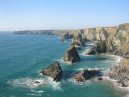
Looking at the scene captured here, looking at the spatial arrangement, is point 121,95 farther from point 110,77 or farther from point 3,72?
point 3,72

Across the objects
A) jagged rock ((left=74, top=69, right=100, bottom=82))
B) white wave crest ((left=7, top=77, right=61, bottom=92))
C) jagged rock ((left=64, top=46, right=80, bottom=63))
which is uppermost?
jagged rock ((left=64, top=46, right=80, bottom=63))

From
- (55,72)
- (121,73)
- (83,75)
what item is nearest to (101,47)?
(121,73)

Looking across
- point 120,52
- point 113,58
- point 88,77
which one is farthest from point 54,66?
point 120,52

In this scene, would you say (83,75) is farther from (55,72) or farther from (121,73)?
(121,73)

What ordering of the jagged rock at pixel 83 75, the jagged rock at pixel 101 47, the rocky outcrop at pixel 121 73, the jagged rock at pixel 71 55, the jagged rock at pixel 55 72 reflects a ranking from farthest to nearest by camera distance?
the jagged rock at pixel 101 47
the jagged rock at pixel 71 55
the jagged rock at pixel 55 72
the jagged rock at pixel 83 75
the rocky outcrop at pixel 121 73

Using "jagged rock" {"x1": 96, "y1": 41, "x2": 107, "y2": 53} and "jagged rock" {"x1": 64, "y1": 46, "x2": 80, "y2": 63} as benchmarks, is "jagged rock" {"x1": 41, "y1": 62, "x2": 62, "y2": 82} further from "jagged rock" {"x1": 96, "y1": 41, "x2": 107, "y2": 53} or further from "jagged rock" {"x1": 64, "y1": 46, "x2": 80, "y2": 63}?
"jagged rock" {"x1": 96, "y1": 41, "x2": 107, "y2": 53}

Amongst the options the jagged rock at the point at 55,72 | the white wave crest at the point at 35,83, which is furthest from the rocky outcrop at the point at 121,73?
the white wave crest at the point at 35,83

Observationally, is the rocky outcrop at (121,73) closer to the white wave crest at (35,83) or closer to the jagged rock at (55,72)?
the jagged rock at (55,72)

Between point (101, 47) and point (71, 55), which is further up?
point (101, 47)

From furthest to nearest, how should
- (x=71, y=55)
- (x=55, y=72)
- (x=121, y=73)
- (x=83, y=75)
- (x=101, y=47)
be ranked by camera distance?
(x=101, y=47) → (x=71, y=55) → (x=55, y=72) → (x=121, y=73) → (x=83, y=75)

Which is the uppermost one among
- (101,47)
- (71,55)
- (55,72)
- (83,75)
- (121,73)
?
(101,47)

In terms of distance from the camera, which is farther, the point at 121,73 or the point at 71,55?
the point at 71,55

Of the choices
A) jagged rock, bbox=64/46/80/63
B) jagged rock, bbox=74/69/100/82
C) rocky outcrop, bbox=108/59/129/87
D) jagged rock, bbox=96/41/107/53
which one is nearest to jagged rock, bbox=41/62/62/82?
jagged rock, bbox=74/69/100/82
